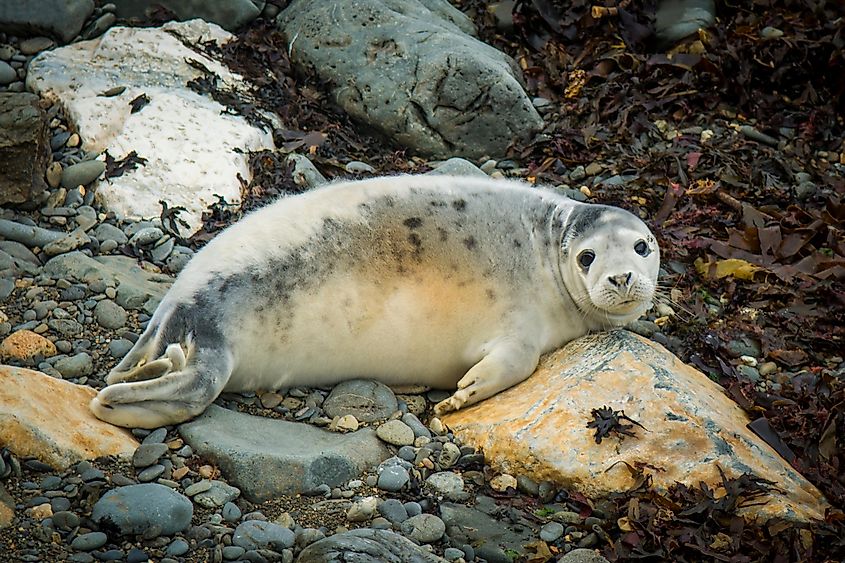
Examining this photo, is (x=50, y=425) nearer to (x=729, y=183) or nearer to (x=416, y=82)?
(x=416, y=82)

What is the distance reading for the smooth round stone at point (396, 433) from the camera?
4223 mm

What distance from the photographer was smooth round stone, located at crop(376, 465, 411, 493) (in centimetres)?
394

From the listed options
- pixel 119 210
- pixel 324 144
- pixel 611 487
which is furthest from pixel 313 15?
pixel 611 487

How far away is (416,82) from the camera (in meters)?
7.06

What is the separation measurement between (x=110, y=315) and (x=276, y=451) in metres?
1.30

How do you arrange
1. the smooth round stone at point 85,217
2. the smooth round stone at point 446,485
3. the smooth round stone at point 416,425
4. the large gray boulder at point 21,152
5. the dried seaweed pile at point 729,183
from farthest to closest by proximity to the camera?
the smooth round stone at point 85,217
the large gray boulder at point 21,152
the smooth round stone at point 416,425
the smooth round stone at point 446,485
the dried seaweed pile at point 729,183

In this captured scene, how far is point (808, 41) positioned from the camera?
25.3 ft

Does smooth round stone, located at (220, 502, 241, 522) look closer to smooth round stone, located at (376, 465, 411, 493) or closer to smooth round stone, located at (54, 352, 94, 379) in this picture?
smooth round stone, located at (376, 465, 411, 493)

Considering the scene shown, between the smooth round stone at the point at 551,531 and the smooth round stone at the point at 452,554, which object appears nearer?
the smooth round stone at the point at 452,554

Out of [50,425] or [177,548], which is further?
[50,425]

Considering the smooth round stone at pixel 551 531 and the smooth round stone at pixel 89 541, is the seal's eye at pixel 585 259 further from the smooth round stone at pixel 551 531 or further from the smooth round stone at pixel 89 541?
the smooth round stone at pixel 89 541

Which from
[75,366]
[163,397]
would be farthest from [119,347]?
[163,397]

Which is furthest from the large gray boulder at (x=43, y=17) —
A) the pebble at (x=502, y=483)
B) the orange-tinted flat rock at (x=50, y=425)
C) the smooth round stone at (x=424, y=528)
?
the smooth round stone at (x=424, y=528)

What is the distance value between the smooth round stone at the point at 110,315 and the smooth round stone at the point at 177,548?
159 centimetres
